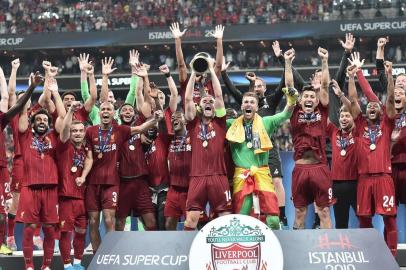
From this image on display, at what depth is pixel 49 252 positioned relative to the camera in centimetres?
813

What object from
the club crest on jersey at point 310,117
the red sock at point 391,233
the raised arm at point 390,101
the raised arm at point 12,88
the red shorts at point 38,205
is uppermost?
the raised arm at point 12,88

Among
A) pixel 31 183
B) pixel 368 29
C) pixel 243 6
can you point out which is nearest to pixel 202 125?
pixel 31 183

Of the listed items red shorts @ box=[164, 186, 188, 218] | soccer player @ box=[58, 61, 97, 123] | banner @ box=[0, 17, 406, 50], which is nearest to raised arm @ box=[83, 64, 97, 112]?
soccer player @ box=[58, 61, 97, 123]

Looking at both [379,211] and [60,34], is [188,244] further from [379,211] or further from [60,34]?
[60,34]

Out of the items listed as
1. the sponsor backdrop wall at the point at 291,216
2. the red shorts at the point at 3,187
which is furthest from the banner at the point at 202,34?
the red shorts at the point at 3,187

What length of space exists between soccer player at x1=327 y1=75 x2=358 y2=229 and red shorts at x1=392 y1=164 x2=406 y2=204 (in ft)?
1.44

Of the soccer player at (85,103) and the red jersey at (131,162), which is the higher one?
the soccer player at (85,103)

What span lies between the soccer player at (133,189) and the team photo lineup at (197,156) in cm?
1

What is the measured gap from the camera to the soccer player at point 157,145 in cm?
891

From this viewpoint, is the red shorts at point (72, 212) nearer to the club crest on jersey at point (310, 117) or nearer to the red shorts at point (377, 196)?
the club crest on jersey at point (310, 117)

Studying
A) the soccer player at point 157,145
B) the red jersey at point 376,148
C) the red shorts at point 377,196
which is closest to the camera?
the red shorts at point 377,196

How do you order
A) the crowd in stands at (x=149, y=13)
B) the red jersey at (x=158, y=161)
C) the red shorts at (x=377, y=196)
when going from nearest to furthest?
the red shorts at (x=377, y=196), the red jersey at (x=158, y=161), the crowd in stands at (x=149, y=13)

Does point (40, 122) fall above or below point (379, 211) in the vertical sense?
above

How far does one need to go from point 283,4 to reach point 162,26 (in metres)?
4.75
